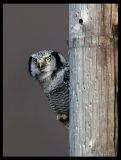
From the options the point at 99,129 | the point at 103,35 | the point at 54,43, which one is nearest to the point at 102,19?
the point at 103,35

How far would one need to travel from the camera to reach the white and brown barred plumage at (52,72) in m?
3.96

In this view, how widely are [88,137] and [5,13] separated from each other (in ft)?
11.8

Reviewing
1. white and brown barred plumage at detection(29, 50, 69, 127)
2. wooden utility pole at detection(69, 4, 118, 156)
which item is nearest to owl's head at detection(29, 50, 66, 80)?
white and brown barred plumage at detection(29, 50, 69, 127)

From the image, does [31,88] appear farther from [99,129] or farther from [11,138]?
[99,129]

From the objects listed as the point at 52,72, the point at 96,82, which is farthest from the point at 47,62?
the point at 96,82

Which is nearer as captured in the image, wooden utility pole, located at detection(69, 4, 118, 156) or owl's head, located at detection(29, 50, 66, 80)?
wooden utility pole, located at detection(69, 4, 118, 156)

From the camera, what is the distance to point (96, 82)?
297cm

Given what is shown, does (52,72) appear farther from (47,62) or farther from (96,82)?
(96,82)

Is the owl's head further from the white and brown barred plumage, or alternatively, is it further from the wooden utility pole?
the wooden utility pole

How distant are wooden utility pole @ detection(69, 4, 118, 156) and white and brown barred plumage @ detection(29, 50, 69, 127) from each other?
88 centimetres

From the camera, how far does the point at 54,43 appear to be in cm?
624

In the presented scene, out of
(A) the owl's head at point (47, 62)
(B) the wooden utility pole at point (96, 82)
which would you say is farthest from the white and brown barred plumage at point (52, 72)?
(B) the wooden utility pole at point (96, 82)

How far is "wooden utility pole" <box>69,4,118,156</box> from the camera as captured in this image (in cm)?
297

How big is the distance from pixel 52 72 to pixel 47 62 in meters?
0.06
